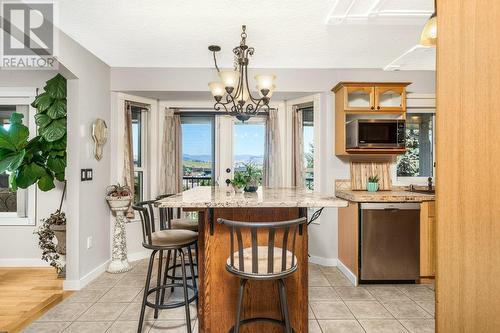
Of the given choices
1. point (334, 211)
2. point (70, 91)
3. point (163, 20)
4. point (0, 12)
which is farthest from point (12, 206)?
point (334, 211)

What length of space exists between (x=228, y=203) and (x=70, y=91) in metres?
2.36

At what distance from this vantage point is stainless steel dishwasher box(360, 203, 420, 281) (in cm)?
311

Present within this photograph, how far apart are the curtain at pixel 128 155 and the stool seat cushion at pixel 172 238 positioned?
1699 mm

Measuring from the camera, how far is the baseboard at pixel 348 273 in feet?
10.4

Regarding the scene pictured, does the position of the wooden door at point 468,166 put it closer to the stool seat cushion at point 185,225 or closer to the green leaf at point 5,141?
the stool seat cushion at point 185,225

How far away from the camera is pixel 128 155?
3910mm

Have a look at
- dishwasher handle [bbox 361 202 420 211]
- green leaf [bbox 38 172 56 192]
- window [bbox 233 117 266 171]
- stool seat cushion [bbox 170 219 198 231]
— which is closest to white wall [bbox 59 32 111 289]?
green leaf [bbox 38 172 56 192]

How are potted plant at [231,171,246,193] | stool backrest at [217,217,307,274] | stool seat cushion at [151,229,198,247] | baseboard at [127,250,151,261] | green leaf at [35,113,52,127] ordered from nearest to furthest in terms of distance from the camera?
1. stool backrest at [217,217,307,274]
2. stool seat cushion at [151,229,198,247]
3. potted plant at [231,171,246,193]
4. green leaf at [35,113,52,127]
5. baseboard at [127,250,151,261]

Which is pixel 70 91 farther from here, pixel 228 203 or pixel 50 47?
pixel 228 203

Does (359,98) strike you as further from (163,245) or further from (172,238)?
(163,245)

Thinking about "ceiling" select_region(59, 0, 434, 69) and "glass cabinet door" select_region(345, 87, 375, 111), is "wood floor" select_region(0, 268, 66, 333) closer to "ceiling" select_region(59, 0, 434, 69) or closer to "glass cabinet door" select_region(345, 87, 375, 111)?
"ceiling" select_region(59, 0, 434, 69)

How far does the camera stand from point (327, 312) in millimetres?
2555

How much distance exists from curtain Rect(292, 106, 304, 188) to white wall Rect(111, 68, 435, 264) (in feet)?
1.12

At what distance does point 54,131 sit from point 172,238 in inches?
75.2
